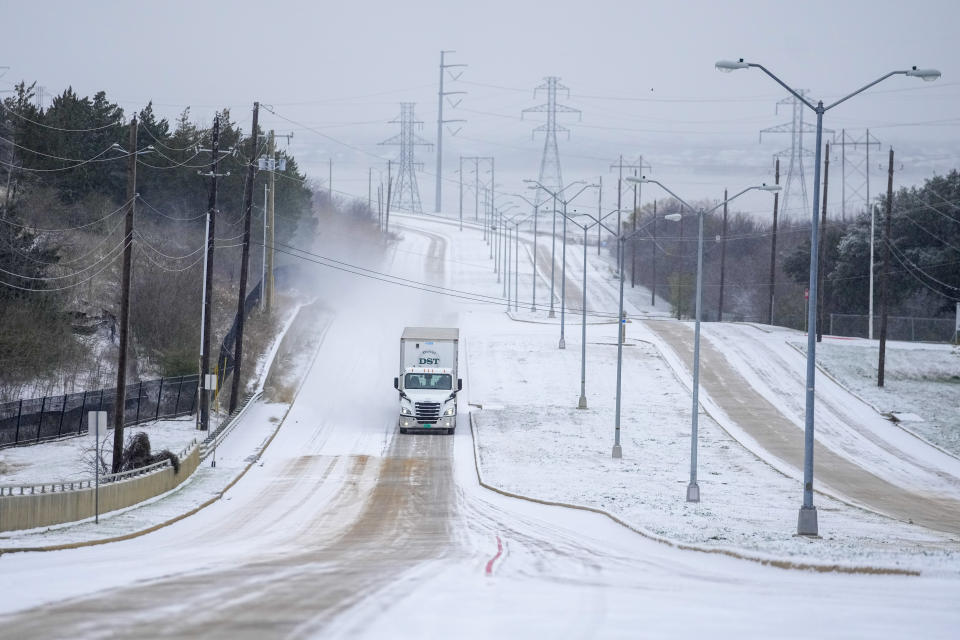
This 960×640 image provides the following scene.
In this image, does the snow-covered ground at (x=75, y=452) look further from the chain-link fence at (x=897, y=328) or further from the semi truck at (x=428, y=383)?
the chain-link fence at (x=897, y=328)

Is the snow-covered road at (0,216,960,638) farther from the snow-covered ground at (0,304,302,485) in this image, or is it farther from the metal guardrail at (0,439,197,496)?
the snow-covered ground at (0,304,302,485)

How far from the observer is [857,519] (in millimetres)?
27500

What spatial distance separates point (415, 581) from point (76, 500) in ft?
36.1

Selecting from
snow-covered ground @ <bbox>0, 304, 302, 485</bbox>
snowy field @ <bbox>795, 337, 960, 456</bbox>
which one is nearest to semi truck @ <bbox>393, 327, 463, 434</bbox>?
snow-covered ground @ <bbox>0, 304, 302, 485</bbox>

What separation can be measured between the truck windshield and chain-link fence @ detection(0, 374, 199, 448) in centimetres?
1055

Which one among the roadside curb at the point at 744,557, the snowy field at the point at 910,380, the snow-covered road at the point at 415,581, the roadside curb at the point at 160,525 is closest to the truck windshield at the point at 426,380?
the roadside curb at the point at 160,525

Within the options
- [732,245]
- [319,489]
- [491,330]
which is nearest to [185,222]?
[491,330]

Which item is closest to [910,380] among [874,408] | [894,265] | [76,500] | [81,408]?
[874,408]

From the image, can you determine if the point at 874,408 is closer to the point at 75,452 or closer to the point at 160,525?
the point at 75,452

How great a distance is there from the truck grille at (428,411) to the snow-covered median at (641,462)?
80.3 inches

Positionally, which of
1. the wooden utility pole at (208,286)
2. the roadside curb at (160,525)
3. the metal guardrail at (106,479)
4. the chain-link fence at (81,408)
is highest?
the wooden utility pole at (208,286)

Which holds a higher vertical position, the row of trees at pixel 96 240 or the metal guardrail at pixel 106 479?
the row of trees at pixel 96 240

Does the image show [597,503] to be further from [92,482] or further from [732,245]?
[732,245]

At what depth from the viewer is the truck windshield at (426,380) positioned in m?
43.0
